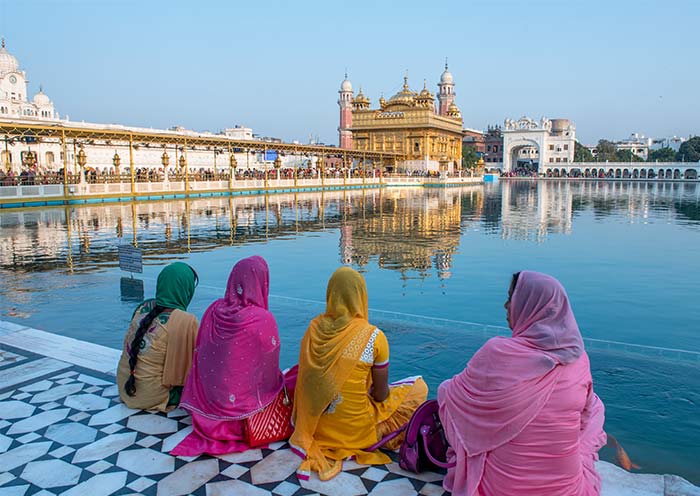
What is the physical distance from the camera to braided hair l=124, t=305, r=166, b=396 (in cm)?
342

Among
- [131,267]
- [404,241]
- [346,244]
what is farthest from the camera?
[404,241]

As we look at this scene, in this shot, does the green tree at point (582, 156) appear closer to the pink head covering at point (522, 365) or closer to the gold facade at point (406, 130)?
the gold facade at point (406, 130)

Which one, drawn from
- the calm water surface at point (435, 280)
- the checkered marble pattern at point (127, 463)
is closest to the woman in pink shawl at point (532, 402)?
the checkered marble pattern at point (127, 463)

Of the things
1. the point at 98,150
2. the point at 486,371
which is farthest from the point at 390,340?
the point at 98,150

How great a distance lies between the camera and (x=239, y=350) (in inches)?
118

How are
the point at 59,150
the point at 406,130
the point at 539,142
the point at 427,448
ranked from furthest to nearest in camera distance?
the point at 539,142, the point at 406,130, the point at 59,150, the point at 427,448

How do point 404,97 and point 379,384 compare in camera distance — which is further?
point 404,97

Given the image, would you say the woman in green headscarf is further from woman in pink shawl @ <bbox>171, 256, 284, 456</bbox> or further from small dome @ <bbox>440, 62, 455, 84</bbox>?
small dome @ <bbox>440, 62, 455, 84</bbox>

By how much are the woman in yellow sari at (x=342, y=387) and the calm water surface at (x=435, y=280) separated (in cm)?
156

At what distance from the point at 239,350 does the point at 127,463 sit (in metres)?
0.83

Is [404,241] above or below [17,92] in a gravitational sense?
below

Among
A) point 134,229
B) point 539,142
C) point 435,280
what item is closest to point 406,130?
point 539,142

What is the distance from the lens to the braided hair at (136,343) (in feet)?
11.2

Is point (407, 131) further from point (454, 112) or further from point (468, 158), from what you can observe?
point (468, 158)
